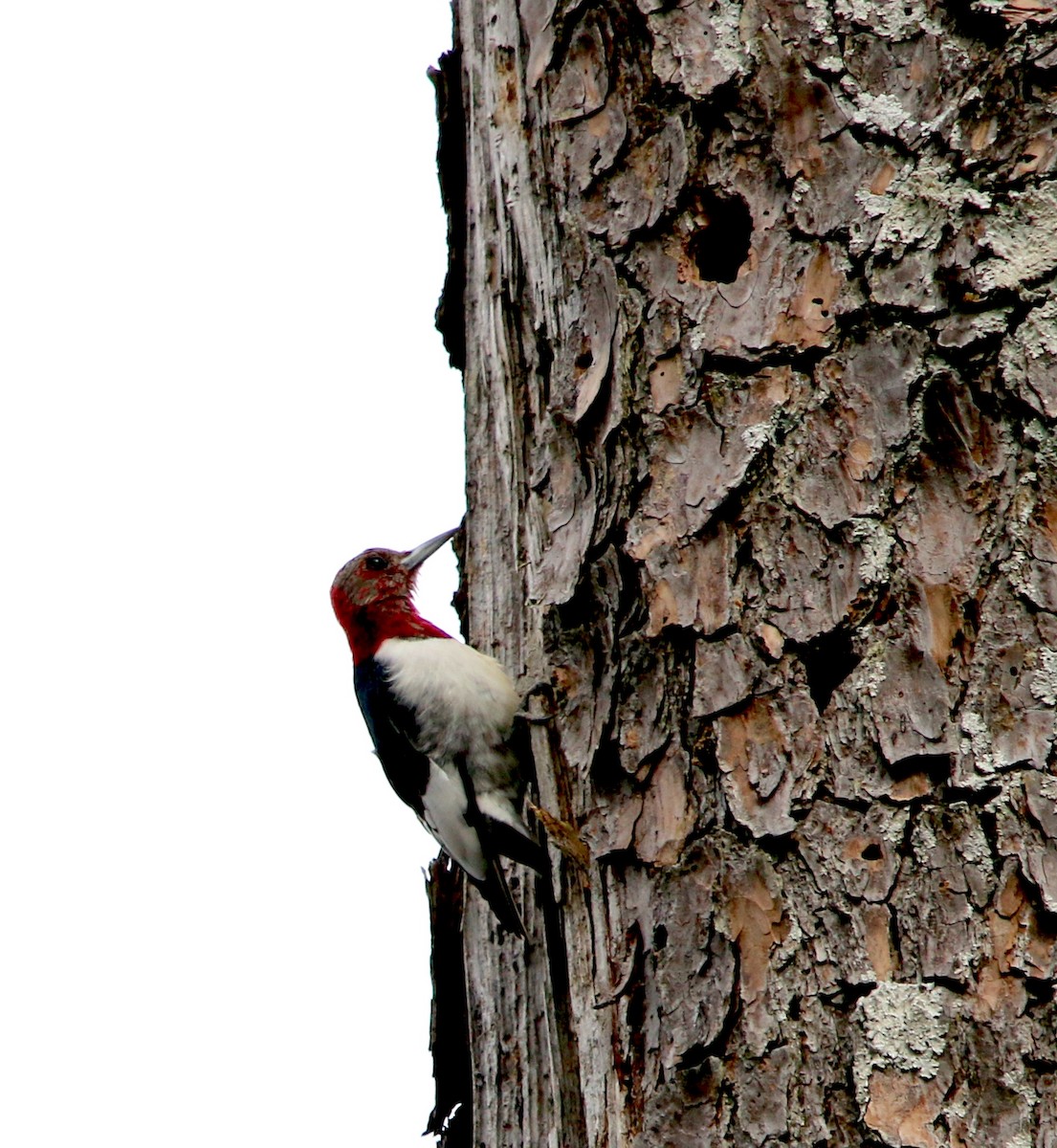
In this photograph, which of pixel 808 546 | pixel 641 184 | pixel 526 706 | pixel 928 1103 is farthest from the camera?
pixel 526 706

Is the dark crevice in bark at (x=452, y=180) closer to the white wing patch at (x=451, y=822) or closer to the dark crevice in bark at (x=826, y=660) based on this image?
the white wing patch at (x=451, y=822)

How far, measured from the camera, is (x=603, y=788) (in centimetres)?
233

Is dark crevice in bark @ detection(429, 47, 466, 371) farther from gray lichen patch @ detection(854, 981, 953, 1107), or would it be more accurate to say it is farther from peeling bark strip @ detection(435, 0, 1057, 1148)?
gray lichen patch @ detection(854, 981, 953, 1107)

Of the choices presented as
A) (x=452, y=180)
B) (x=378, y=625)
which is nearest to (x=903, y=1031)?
(x=452, y=180)

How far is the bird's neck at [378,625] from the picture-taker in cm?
450

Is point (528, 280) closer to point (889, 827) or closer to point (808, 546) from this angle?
point (808, 546)

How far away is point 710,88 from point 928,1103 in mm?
1612

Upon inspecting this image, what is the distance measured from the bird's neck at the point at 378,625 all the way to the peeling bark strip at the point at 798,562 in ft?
5.86

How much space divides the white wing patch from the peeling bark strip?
56 centimetres

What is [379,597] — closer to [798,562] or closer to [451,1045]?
[451,1045]

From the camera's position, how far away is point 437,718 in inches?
156

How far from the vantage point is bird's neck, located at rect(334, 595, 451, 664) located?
450cm

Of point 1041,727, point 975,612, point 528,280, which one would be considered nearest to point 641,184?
point 528,280

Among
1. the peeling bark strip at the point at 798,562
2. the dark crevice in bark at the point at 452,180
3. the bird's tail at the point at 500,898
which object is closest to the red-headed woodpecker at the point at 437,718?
the bird's tail at the point at 500,898
